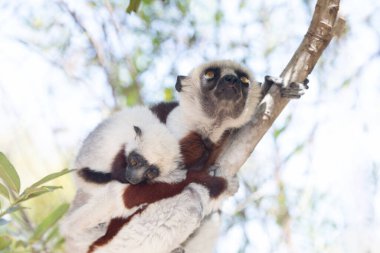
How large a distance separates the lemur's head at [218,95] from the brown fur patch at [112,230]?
32.4 inches

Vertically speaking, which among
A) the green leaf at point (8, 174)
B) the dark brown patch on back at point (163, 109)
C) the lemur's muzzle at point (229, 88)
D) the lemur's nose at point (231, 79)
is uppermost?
the lemur's nose at point (231, 79)

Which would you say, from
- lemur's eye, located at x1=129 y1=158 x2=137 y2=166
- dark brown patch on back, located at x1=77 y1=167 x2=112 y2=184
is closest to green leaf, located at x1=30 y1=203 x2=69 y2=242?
dark brown patch on back, located at x1=77 y1=167 x2=112 y2=184

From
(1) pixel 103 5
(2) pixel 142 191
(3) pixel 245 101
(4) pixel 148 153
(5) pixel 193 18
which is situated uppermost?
(5) pixel 193 18

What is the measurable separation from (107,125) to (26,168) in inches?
88.9

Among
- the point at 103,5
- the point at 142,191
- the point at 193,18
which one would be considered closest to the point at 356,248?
the point at 142,191

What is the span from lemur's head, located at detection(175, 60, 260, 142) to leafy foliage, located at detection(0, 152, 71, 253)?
1.17 m

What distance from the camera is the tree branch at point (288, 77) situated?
3266 mm

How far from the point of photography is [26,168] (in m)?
5.81

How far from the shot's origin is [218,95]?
4.02 meters

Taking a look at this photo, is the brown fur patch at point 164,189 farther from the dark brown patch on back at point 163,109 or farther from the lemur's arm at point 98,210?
the dark brown patch on back at point 163,109

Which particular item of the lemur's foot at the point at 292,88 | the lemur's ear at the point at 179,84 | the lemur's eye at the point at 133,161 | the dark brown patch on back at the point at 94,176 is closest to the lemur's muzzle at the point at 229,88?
the lemur's ear at the point at 179,84

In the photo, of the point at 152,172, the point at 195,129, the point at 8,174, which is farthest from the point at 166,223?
the point at 8,174

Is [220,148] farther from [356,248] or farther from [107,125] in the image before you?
[356,248]

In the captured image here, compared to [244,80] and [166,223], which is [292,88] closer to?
[244,80]
